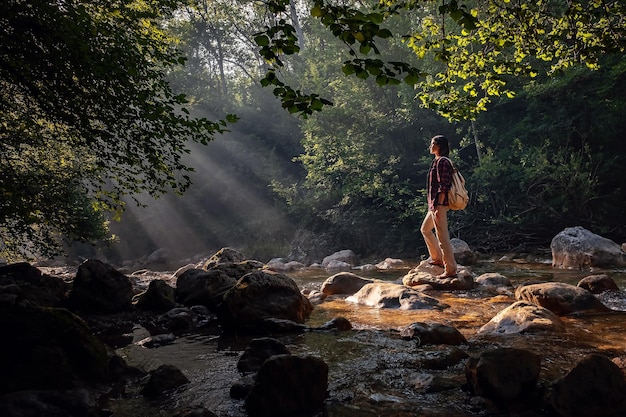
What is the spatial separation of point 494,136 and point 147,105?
1577 cm

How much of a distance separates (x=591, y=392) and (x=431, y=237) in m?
6.22

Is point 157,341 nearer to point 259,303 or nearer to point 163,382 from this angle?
point 259,303

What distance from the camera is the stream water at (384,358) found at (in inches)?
126

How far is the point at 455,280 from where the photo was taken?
317 inches

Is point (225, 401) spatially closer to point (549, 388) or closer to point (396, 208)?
point (549, 388)

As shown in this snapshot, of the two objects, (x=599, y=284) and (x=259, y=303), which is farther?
(x=599, y=284)

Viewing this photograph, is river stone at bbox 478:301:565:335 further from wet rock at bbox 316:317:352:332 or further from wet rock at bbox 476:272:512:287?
wet rock at bbox 476:272:512:287

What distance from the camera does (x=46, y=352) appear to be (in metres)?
3.82

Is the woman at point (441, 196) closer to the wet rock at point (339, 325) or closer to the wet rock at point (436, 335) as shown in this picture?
the wet rock at point (339, 325)

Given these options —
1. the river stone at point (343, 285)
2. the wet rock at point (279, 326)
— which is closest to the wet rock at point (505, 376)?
the wet rock at point (279, 326)

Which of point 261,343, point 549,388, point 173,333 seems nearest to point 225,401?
point 261,343

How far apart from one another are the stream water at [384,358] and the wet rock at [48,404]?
223 millimetres

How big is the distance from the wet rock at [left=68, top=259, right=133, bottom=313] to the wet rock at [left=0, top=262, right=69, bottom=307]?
0.43 m

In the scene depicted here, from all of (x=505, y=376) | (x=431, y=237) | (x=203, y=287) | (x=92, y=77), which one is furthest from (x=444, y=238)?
(x=92, y=77)
